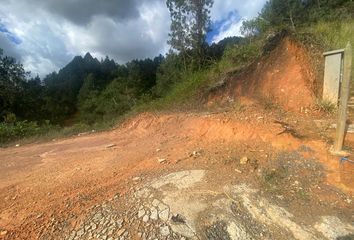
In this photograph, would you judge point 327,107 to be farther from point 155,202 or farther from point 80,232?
point 80,232

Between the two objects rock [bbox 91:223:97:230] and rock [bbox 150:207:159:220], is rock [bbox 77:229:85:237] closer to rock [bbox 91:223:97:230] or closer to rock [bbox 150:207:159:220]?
rock [bbox 91:223:97:230]

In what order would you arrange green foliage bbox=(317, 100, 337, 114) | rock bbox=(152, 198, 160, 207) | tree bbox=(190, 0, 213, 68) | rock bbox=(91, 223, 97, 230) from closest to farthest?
rock bbox=(91, 223, 97, 230), rock bbox=(152, 198, 160, 207), green foliage bbox=(317, 100, 337, 114), tree bbox=(190, 0, 213, 68)

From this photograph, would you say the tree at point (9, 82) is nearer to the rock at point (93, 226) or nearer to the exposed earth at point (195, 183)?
the exposed earth at point (195, 183)

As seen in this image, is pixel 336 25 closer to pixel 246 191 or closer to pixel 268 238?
Result: pixel 246 191

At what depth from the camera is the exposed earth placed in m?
2.87

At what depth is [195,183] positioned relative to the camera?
12.0 ft

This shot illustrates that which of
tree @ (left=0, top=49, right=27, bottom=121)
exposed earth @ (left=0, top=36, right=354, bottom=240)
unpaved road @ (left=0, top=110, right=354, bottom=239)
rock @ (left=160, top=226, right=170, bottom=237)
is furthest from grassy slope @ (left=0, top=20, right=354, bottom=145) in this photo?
tree @ (left=0, top=49, right=27, bottom=121)

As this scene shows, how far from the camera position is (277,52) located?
7887 millimetres

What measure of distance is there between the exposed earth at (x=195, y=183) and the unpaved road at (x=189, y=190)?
0.05 feet

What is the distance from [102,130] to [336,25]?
8.62 metres

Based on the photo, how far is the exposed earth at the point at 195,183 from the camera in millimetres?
2867

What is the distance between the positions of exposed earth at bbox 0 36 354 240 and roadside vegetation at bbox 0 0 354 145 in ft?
7.39

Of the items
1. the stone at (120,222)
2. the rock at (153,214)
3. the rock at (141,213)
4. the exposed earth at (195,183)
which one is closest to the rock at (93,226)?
the exposed earth at (195,183)

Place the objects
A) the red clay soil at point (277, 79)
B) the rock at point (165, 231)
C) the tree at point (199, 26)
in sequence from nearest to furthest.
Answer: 1. the rock at point (165, 231)
2. the red clay soil at point (277, 79)
3. the tree at point (199, 26)
